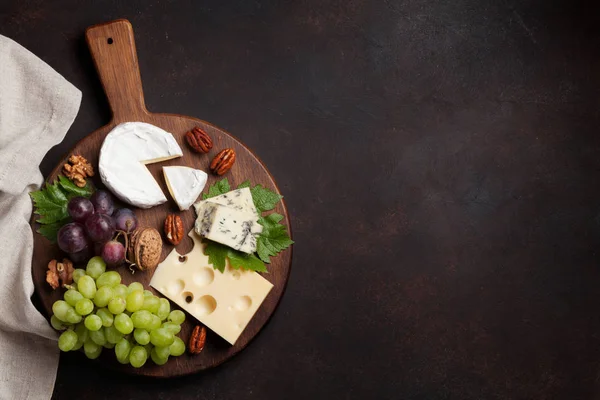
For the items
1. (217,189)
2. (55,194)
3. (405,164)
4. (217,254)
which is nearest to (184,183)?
(217,189)

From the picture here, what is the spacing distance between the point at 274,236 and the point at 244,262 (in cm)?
10

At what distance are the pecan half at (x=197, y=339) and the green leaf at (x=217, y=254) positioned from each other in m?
0.14

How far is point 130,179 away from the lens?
145cm

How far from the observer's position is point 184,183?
57.9 inches

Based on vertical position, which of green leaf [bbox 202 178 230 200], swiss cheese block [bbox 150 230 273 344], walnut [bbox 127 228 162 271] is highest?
green leaf [bbox 202 178 230 200]

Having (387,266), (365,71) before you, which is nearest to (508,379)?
(387,266)

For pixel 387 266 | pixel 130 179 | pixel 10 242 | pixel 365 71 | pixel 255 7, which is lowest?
pixel 387 266

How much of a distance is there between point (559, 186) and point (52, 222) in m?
1.28

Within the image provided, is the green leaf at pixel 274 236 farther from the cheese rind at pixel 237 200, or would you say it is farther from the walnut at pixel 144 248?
the walnut at pixel 144 248

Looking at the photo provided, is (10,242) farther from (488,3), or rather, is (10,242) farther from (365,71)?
(488,3)

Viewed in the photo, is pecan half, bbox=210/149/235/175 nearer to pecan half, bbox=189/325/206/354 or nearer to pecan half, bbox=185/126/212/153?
pecan half, bbox=185/126/212/153

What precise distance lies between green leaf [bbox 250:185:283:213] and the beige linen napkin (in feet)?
1.54

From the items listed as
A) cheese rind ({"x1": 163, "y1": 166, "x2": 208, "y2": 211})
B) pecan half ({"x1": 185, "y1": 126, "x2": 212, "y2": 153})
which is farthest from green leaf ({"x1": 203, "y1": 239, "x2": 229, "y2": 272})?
pecan half ({"x1": 185, "y1": 126, "x2": 212, "y2": 153})

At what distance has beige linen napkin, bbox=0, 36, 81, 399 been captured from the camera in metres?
1.41
